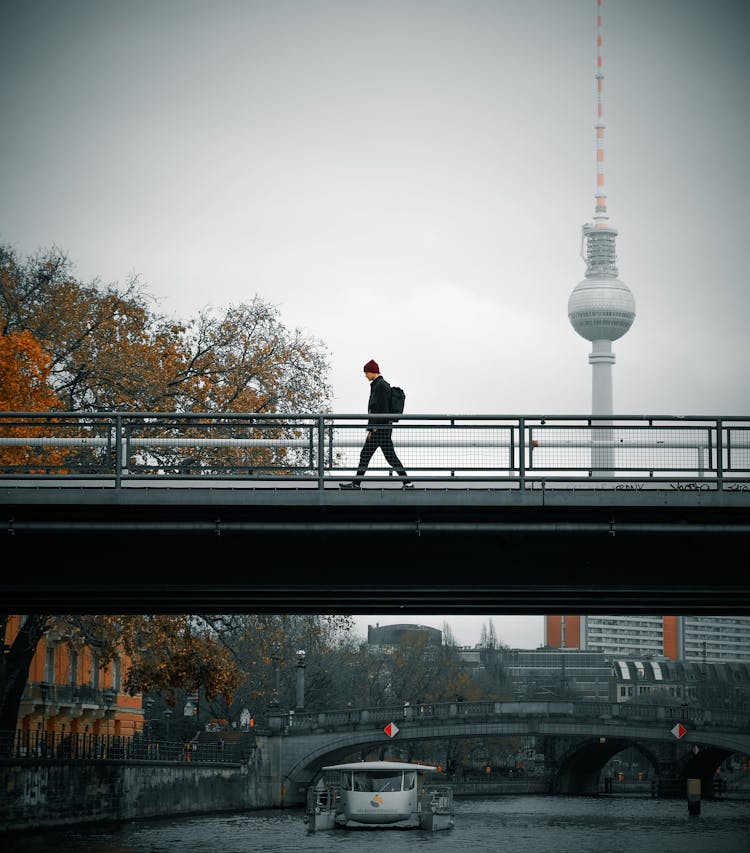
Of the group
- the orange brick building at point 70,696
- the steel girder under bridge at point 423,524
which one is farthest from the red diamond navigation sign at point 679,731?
the steel girder under bridge at point 423,524

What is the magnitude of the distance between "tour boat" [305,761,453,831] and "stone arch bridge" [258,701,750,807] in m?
18.8

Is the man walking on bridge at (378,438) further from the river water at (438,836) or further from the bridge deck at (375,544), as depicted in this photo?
the river water at (438,836)

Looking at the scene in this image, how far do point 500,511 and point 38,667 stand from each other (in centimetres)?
4274

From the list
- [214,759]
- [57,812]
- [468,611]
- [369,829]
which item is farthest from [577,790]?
[468,611]

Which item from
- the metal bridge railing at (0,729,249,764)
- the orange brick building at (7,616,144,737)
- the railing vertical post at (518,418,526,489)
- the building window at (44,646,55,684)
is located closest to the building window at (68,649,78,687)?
the orange brick building at (7,616,144,737)

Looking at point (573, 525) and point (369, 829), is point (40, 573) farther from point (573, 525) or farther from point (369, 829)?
point (369, 829)

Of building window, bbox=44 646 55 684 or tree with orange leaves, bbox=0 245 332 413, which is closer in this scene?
tree with orange leaves, bbox=0 245 332 413

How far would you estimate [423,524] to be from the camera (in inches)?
938

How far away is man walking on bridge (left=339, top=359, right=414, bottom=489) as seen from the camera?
25156 millimetres

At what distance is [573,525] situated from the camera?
23875mm

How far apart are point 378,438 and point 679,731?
7611cm

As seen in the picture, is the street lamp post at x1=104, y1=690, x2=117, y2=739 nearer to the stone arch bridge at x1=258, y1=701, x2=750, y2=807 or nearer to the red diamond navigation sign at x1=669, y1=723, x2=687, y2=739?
the stone arch bridge at x1=258, y1=701, x2=750, y2=807

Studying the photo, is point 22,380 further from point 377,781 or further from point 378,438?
point 377,781

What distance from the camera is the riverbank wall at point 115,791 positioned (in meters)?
44.3
